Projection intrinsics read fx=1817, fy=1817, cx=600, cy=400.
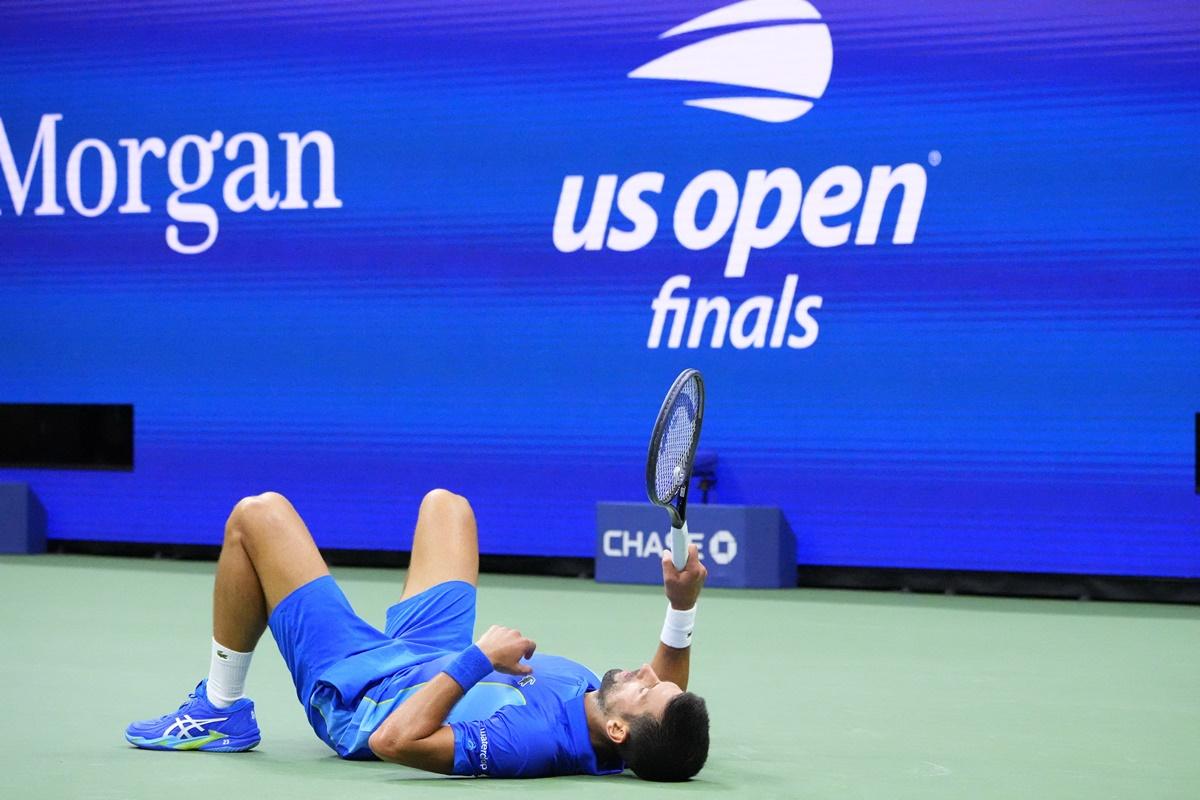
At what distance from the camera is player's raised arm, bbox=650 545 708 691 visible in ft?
15.2

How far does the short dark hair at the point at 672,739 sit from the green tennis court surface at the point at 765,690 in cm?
8

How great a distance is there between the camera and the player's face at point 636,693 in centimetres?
439

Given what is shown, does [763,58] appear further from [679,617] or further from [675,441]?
[679,617]

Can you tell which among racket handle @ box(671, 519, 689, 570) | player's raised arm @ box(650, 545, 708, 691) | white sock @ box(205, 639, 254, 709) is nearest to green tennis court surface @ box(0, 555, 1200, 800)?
white sock @ box(205, 639, 254, 709)

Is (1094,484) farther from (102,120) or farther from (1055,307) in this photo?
(102,120)

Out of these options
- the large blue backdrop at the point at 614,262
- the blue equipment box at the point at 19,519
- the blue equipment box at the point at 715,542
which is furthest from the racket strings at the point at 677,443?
the blue equipment box at the point at 19,519

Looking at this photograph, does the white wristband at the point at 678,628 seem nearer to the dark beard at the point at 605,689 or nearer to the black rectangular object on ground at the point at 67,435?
the dark beard at the point at 605,689

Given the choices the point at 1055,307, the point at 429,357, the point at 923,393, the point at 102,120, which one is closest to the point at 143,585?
Result: the point at 429,357

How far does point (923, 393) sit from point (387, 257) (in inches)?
129

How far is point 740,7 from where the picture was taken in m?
10.1

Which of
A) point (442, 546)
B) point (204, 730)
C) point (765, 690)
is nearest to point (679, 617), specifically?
point (442, 546)

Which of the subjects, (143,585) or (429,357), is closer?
(143,585)

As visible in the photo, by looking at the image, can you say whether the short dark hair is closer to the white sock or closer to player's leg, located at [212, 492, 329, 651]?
player's leg, located at [212, 492, 329, 651]

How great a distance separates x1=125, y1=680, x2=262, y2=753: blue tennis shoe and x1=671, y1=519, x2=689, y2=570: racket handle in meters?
1.35
